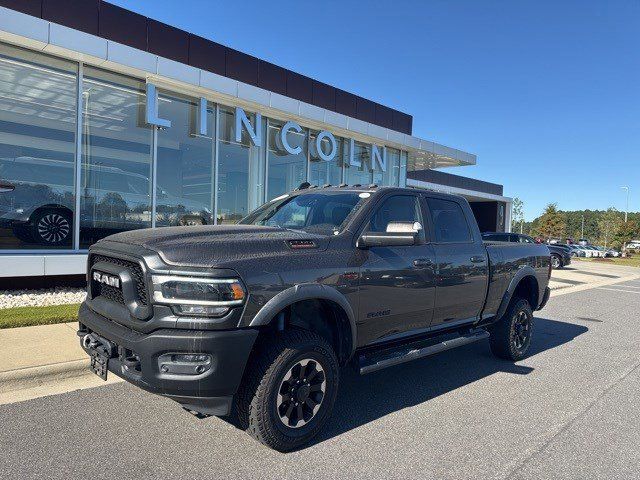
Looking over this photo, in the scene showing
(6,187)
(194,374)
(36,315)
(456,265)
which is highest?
(6,187)

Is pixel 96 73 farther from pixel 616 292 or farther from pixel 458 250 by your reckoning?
pixel 616 292

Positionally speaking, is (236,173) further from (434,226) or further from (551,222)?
(551,222)

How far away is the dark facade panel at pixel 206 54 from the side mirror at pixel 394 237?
972 cm

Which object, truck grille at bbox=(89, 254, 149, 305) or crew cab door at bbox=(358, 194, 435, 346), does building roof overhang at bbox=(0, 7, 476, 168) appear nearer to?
truck grille at bbox=(89, 254, 149, 305)

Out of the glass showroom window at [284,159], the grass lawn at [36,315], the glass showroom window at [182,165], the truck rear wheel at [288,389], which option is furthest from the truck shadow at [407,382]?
the glass showroom window at [284,159]

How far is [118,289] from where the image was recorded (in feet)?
11.1

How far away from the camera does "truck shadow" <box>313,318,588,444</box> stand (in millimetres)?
4094

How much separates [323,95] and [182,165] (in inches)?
233

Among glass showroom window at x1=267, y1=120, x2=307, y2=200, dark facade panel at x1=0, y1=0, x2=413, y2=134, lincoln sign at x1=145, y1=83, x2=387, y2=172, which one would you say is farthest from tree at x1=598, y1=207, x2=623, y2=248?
glass showroom window at x1=267, y1=120, x2=307, y2=200

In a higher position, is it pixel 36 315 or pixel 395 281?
pixel 395 281

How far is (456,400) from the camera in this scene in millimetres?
4570

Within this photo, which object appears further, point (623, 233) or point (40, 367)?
point (623, 233)

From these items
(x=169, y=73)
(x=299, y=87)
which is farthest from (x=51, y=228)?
(x=299, y=87)

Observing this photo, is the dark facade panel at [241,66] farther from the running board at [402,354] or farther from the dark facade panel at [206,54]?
the running board at [402,354]
